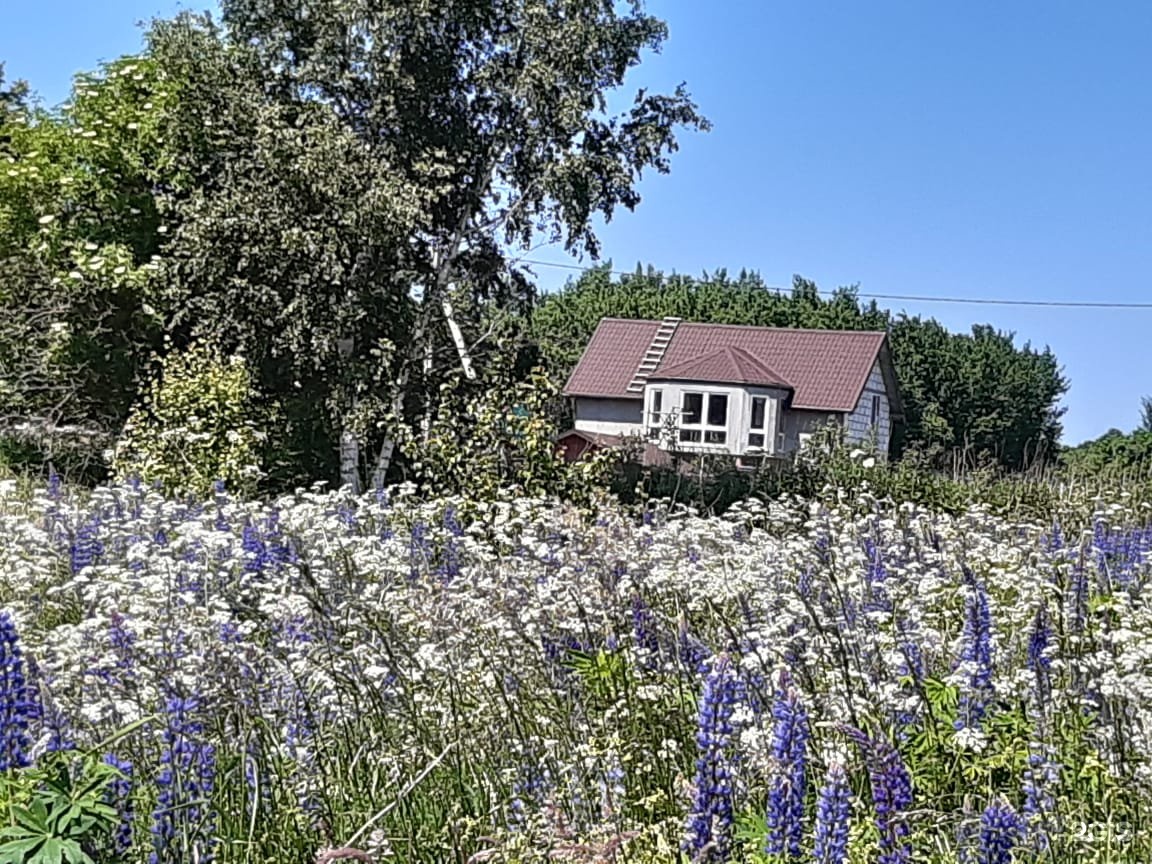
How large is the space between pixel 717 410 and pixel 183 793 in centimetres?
3498

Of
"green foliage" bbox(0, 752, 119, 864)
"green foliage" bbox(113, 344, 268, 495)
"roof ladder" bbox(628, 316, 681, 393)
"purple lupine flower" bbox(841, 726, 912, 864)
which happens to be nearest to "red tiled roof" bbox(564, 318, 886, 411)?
"roof ladder" bbox(628, 316, 681, 393)

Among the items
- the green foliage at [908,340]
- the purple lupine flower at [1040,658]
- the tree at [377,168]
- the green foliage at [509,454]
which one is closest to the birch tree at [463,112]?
the tree at [377,168]

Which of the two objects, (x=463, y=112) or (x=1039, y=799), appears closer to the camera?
(x=1039, y=799)

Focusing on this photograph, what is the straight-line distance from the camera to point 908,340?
2039 inches

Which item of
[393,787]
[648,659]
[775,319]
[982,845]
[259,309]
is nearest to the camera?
[982,845]

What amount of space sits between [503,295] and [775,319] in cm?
3136

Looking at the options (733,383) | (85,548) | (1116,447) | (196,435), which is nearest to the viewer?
(85,548)

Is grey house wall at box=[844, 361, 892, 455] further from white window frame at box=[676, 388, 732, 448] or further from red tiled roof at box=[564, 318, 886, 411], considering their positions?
white window frame at box=[676, 388, 732, 448]

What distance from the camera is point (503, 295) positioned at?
68.1 ft

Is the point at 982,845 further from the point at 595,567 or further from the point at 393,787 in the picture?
the point at 595,567

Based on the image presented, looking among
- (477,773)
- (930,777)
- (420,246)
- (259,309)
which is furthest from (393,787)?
(420,246)

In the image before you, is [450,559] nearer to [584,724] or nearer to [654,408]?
[584,724]

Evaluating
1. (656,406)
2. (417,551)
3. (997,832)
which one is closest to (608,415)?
(656,406)

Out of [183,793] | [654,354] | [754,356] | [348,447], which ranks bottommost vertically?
[183,793]
